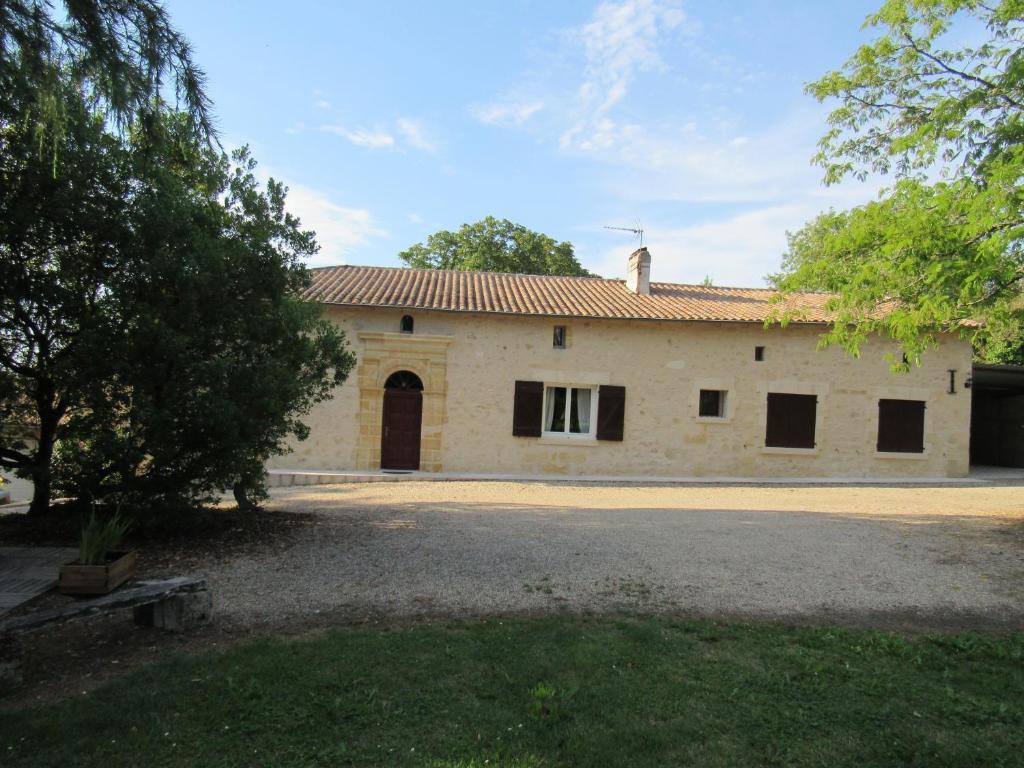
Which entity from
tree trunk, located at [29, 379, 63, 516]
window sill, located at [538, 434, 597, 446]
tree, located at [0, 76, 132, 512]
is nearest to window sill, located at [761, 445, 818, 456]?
window sill, located at [538, 434, 597, 446]

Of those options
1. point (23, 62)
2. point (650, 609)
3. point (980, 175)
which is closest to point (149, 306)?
point (23, 62)

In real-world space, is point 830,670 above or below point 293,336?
below

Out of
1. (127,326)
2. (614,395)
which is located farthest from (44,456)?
(614,395)

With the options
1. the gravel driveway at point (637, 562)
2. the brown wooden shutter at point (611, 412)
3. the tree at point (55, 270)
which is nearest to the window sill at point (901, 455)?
the gravel driveway at point (637, 562)

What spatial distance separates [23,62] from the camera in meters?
3.87

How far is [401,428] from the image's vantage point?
13703 millimetres

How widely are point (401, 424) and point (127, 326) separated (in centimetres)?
822

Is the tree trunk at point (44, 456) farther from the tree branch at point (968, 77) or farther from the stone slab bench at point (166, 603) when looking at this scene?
the tree branch at point (968, 77)

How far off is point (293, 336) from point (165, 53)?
3.10m

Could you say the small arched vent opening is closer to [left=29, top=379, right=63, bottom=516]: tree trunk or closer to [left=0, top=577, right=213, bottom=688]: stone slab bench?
[left=29, top=379, right=63, bottom=516]: tree trunk

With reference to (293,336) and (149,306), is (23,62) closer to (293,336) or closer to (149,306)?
(149,306)

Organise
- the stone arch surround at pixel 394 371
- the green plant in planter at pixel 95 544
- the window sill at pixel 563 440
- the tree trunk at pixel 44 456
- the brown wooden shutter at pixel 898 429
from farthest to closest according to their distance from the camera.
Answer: the brown wooden shutter at pixel 898 429 < the window sill at pixel 563 440 < the stone arch surround at pixel 394 371 < the tree trunk at pixel 44 456 < the green plant in planter at pixel 95 544

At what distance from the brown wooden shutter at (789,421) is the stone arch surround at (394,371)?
7.08 metres

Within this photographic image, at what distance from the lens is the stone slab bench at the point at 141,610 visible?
10.8 ft
